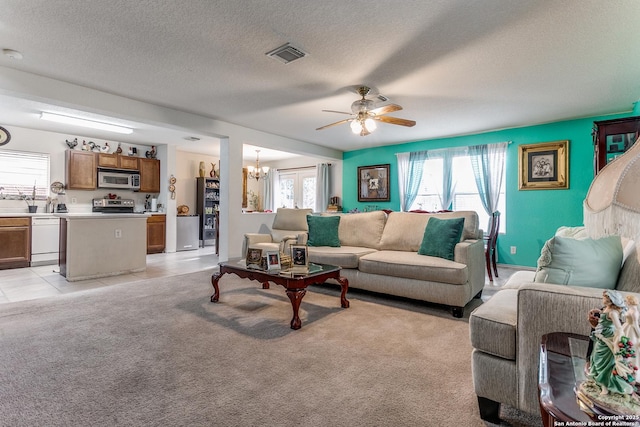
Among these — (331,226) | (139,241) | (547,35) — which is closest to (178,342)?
(331,226)

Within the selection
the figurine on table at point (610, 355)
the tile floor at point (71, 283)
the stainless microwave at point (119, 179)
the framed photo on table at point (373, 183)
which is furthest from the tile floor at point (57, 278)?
the figurine on table at point (610, 355)

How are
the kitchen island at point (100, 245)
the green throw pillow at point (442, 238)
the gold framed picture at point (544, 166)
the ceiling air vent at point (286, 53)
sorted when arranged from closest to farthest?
the ceiling air vent at point (286, 53)
the green throw pillow at point (442, 238)
the kitchen island at point (100, 245)
the gold framed picture at point (544, 166)

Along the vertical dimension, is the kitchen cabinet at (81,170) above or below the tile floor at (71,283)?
above

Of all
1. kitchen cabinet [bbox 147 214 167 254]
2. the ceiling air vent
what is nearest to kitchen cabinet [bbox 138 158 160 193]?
kitchen cabinet [bbox 147 214 167 254]

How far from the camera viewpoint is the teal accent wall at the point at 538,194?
4.68 m

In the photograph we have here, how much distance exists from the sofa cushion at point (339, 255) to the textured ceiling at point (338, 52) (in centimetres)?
192

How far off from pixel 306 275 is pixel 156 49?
7.84 feet

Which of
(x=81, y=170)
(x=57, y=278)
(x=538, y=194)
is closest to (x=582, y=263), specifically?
(x=538, y=194)

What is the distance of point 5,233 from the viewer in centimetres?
499

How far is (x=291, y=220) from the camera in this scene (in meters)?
4.86

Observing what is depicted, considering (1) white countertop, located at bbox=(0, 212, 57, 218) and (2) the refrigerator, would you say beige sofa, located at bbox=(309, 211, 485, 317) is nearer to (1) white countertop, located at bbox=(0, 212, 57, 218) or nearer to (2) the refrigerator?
(2) the refrigerator

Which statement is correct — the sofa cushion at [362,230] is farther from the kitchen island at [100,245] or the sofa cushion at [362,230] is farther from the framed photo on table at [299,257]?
the kitchen island at [100,245]

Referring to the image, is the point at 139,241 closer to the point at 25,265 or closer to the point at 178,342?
the point at 25,265

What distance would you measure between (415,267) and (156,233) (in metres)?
5.93
